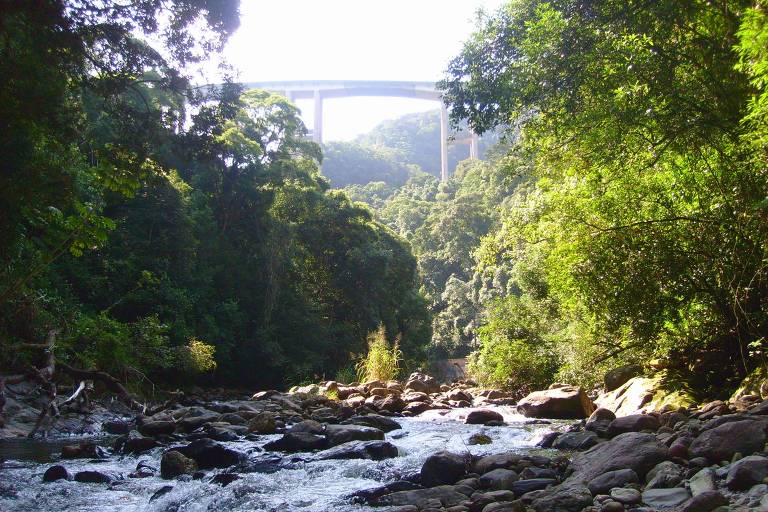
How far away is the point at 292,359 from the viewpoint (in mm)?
21266

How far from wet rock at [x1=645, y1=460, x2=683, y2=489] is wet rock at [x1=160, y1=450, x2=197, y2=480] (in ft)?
12.4

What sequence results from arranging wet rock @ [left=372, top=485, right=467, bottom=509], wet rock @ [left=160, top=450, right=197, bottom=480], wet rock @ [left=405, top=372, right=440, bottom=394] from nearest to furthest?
wet rock @ [left=372, top=485, right=467, bottom=509] → wet rock @ [left=160, top=450, right=197, bottom=480] → wet rock @ [left=405, top=372, right=440, bottom=394]

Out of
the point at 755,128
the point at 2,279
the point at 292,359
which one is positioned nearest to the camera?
the point at 755,128

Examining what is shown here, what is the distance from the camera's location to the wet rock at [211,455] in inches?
226

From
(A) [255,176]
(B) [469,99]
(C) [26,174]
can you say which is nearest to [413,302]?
(A) [255,176]

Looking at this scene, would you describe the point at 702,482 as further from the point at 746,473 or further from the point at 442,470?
the point at 442,470

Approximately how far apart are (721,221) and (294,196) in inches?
758

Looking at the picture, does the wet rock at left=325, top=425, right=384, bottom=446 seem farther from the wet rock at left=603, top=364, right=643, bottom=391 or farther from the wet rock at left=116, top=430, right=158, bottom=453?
the wet rock at left=603, top=364, right=643, bottom=391

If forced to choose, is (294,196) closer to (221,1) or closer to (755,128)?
(221,1)

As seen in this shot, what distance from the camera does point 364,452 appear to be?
5895 mm

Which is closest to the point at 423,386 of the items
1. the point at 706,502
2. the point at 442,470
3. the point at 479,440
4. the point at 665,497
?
the point at 479,440

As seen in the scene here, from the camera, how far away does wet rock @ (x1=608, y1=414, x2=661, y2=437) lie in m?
5.44

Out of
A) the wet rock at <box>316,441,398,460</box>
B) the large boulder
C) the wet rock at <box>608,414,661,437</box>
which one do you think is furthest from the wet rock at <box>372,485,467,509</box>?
the large boulder

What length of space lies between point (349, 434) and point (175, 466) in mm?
1895
